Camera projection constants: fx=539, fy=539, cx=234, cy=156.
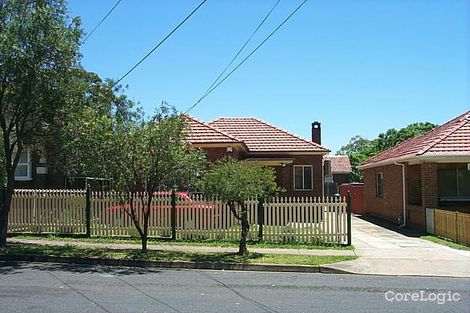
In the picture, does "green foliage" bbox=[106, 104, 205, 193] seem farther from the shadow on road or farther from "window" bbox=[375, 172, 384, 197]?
"window" bbox=[375, 172, 384, 197]

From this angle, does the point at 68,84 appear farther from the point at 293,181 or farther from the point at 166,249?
the point at 293,181

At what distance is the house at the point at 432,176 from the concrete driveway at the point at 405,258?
249 centimetres

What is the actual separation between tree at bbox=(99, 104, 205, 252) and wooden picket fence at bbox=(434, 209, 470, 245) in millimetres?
7708

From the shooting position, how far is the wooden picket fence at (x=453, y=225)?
15.3 m

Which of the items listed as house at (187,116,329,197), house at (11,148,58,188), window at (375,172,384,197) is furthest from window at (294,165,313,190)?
house at (11,148,58,188)

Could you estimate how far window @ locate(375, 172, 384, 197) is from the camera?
86.0 feet

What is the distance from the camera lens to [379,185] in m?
27.0

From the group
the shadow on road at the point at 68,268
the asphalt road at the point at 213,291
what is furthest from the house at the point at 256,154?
the asphalt road at the point at 213,291

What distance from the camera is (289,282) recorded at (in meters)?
10.3

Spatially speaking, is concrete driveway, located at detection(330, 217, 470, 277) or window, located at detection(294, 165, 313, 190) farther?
window, located at detection(294, 165, 313, 190)

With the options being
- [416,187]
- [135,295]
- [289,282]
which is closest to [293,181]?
[416,187]

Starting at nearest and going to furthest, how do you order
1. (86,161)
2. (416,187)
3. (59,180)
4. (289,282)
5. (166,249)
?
(289,282), (86,161), (166,249), (416,187), (59,180)

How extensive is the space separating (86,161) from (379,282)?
24.8ft

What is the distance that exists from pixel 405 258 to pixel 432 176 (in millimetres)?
6392
